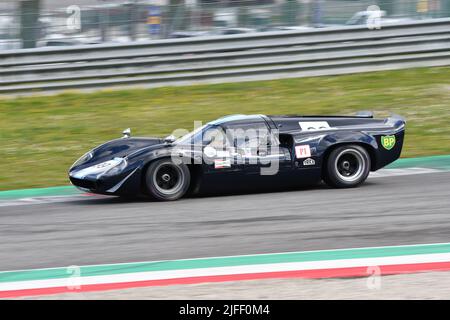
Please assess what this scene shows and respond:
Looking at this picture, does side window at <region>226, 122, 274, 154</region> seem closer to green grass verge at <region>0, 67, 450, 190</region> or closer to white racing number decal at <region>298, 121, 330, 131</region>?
white racing number decal at <region>298, 121, 330, 131</region>

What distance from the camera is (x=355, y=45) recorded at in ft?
50.8

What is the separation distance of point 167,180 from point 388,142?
2.53m

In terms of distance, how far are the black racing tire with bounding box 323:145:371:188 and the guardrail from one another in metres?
5.86

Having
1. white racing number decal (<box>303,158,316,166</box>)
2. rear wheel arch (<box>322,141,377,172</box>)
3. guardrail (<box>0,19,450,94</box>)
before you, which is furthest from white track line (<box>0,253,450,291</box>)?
guardrail (<box>0,19,450,94</box>)

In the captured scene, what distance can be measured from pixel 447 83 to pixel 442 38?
100 cm

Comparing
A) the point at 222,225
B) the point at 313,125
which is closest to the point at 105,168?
the point at 222,225

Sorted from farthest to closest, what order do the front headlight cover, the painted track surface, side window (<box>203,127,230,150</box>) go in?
side window (<box>203,127,230,150</box>) → the front headlight cover → the painted track surface

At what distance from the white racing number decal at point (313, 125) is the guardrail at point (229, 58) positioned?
563 cm

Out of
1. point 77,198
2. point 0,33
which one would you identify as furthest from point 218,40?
point 77,198

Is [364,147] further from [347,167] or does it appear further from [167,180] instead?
[167,180]

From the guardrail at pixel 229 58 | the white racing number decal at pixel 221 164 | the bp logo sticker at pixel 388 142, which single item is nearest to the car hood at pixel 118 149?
the white racing number decal at pixel 221 164

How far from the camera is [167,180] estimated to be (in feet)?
30.4

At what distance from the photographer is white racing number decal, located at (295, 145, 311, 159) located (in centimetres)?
945
